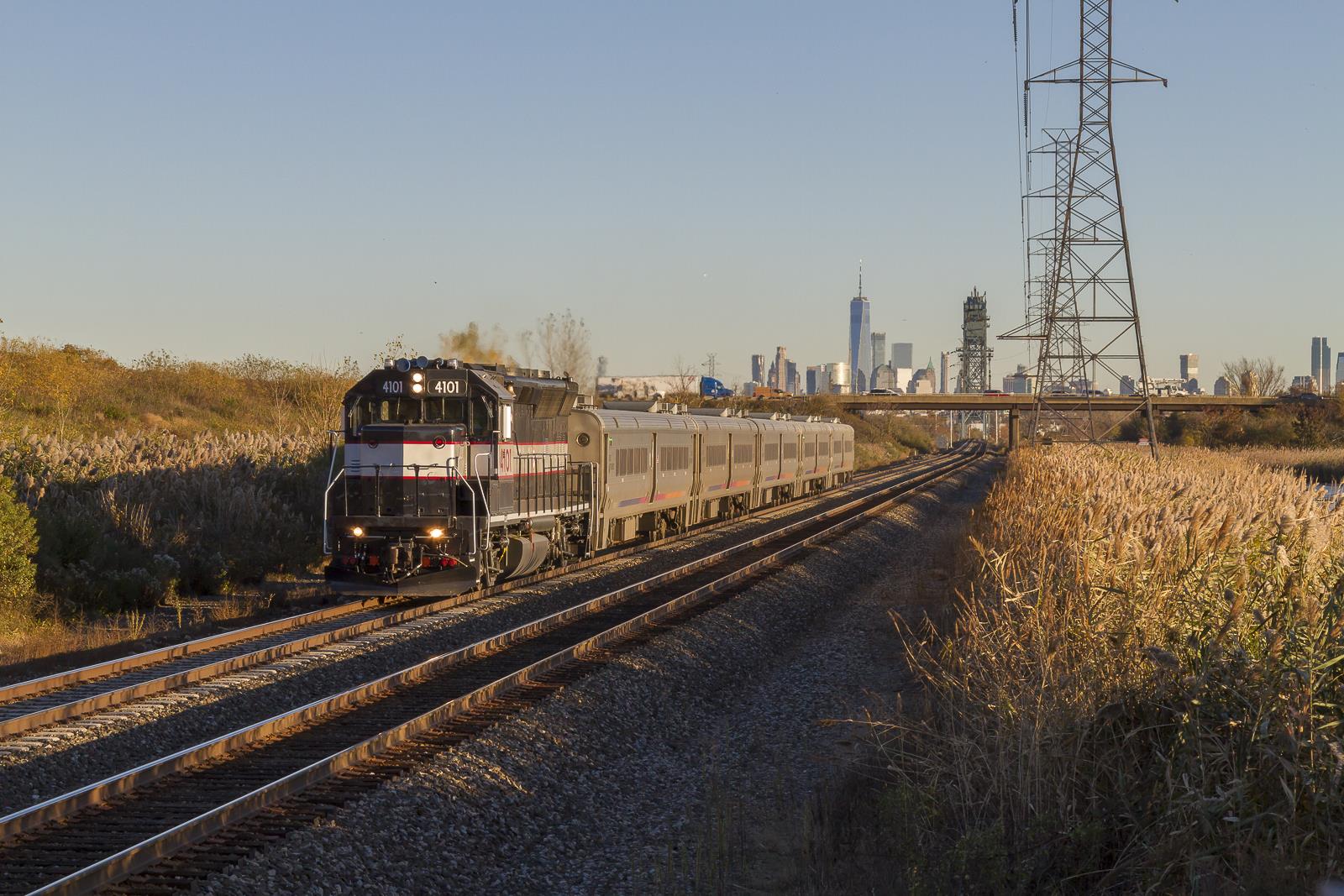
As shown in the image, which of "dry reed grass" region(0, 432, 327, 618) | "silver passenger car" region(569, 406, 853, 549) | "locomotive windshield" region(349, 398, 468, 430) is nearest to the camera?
"dry reed grass" region(0, 432, 327, 618)

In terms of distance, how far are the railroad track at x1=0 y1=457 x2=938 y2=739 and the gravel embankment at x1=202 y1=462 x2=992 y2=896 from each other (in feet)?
11.7

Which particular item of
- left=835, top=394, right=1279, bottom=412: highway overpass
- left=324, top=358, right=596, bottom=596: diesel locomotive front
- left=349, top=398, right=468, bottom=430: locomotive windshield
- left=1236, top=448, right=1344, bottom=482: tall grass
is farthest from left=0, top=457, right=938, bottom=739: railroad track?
left=835, top=394, right=1279, bottom=412: highway overpass

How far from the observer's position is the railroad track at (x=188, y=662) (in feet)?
34.2

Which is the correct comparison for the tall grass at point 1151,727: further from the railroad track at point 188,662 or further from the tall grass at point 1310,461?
the tall grass at point 1310,461

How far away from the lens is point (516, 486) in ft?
59.4

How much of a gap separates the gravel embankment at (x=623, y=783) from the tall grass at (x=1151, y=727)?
1483 mm

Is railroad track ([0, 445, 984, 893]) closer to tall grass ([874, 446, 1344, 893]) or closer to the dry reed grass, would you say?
tall grass ([874, 446, 1344, 893])

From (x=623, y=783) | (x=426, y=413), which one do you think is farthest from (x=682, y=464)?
(x=623, y=783)

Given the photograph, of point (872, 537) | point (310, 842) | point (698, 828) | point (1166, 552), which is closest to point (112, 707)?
point (310, 842)

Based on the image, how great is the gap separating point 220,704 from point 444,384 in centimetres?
725

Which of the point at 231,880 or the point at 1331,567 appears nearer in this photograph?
the point at 231,880

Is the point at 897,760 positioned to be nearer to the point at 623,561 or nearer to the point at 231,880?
the point at 231,880

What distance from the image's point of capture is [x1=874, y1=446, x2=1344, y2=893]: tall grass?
586 centimetres

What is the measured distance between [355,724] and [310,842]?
9.43 ft
